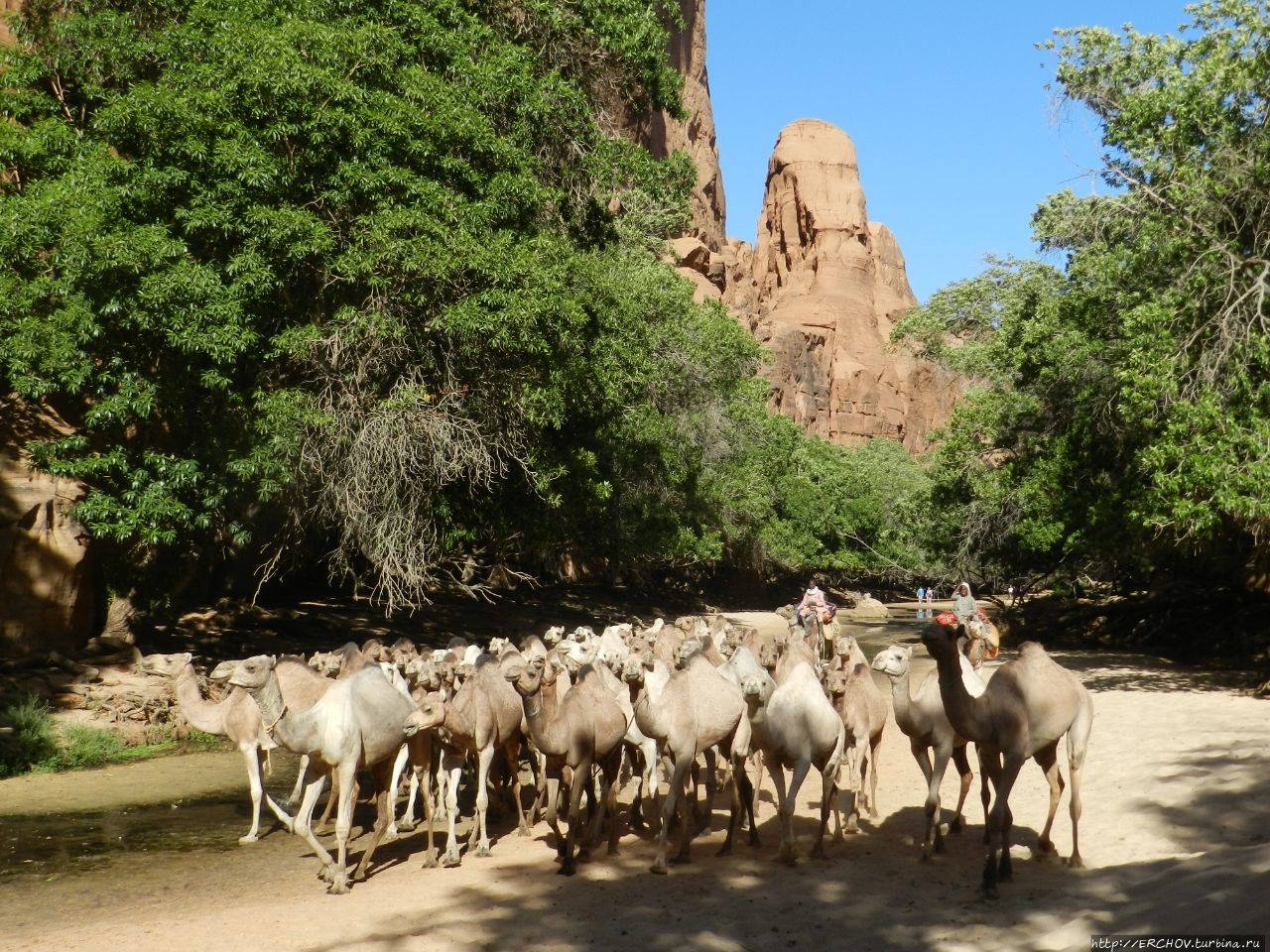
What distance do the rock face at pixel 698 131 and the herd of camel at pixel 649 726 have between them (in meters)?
68.8

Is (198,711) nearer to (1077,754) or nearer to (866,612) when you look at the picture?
(1077,754)

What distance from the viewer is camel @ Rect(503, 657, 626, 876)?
332 inches

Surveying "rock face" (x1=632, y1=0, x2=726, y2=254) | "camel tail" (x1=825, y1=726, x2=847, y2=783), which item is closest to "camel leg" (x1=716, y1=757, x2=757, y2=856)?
"camel tail" (x1=825, y1=726, x2=847, y2=783)

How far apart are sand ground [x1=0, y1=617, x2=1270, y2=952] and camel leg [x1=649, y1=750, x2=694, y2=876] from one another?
0.14m

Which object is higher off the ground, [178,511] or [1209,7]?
[1209,7]

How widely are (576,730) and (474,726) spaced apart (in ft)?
3.02

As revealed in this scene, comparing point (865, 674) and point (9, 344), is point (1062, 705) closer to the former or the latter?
point (865, 674)

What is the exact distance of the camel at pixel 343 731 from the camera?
8.10m

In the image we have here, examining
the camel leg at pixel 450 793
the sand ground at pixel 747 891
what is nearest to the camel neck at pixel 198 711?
the sand ground at pixel 747 891

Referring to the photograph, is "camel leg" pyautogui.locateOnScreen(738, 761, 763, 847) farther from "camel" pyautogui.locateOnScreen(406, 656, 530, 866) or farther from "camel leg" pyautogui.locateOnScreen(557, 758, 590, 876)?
"camel" pyautogui.locateOnScreen(406, 656, 530, 866)

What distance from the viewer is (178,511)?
14.8 meters

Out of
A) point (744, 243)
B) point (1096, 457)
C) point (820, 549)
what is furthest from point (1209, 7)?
point (744, 243)

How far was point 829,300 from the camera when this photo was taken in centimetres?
10481

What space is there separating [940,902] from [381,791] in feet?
14.7
